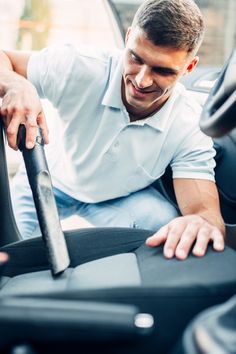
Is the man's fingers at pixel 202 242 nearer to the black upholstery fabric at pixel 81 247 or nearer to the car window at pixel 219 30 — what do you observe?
the black upholstery fabric at pixel 81 247

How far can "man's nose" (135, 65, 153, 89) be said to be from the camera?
1.51 metres

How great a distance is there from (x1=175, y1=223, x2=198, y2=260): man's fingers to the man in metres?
0.32

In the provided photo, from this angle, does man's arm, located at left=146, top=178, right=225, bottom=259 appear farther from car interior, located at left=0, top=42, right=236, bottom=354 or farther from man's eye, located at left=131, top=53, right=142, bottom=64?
man's eye, located at left=131, top=53, right=142, bottom=64

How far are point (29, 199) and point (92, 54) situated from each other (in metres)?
0.44

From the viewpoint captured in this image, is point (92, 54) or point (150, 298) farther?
point (92, 54)

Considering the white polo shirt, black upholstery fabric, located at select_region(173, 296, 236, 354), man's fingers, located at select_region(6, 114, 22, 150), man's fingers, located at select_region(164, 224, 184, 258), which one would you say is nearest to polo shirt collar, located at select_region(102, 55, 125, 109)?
the white polo shirt

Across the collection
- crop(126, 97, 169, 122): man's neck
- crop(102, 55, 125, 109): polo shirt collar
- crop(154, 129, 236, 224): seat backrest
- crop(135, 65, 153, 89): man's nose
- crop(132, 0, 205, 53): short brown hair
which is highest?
crop(132, 0, 205, 53): short brown hair

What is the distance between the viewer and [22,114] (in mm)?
1248

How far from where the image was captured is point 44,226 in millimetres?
1139

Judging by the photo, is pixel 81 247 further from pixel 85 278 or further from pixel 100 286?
pixel 100 286

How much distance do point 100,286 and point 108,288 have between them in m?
0.02

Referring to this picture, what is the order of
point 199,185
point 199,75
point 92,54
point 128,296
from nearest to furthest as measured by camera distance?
1. point 128,296
2. point 199,185
3. point 92,54
4. point 199,75

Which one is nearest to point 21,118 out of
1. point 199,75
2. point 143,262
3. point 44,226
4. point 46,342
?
point 44,226

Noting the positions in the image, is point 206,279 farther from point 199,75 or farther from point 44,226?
point 199,75
